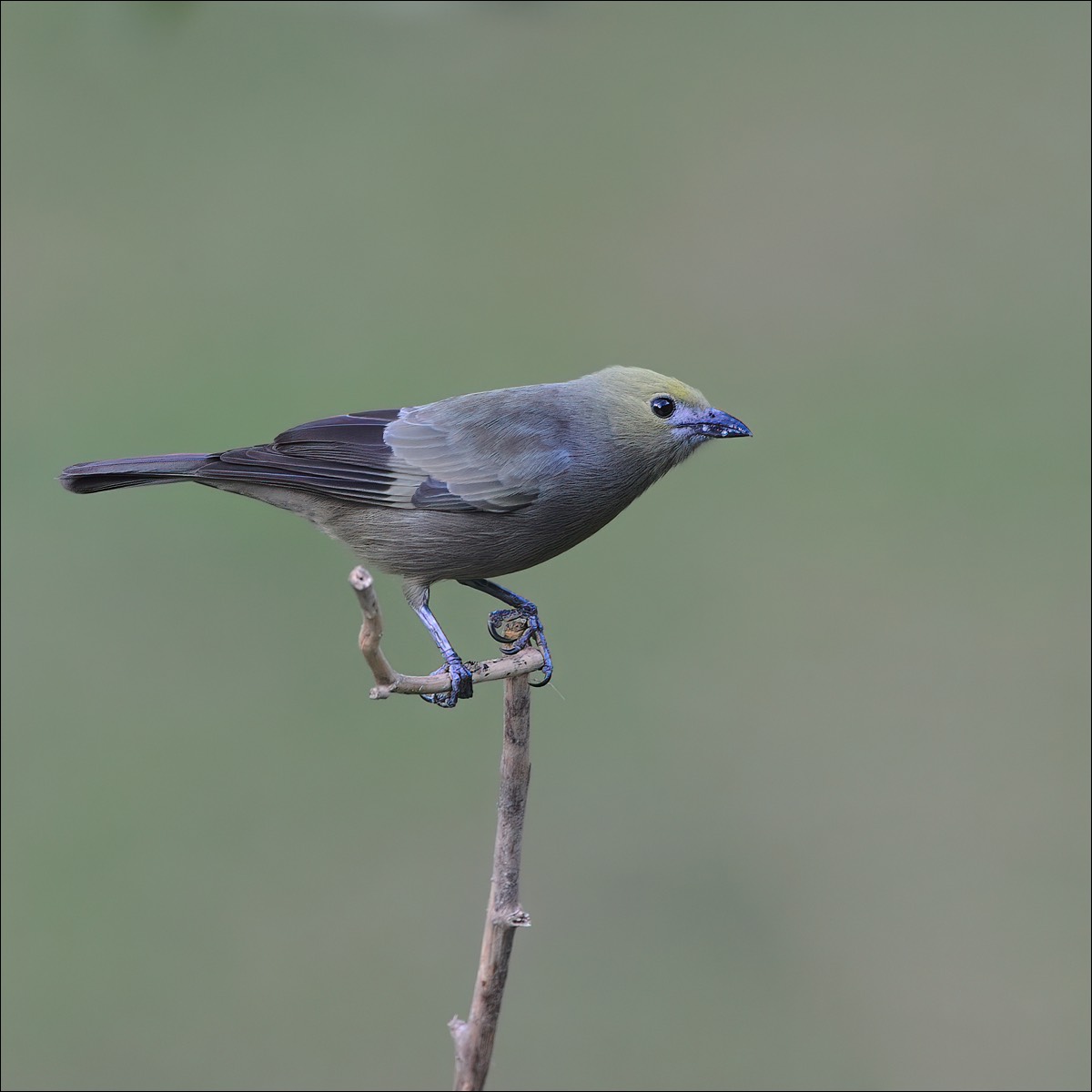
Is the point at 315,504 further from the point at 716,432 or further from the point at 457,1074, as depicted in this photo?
the point at 457,1074

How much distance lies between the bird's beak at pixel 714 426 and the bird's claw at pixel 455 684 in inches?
42.8

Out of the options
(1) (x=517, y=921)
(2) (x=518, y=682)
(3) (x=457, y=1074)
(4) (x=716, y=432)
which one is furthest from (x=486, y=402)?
(3) (x=457, y=1074)

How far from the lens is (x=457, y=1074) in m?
3.86

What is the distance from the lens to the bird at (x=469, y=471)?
13.5ft

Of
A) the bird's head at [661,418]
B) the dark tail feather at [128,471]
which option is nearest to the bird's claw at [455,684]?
the bird's head at [661,418]

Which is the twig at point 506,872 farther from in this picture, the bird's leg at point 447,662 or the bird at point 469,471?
the bird at point 469,471

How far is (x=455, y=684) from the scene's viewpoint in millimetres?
3898

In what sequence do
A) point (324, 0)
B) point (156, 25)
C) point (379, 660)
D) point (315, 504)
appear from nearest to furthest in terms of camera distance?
point (379, 660) → point (315, 504) → point (156, 25) → point (324, 0)

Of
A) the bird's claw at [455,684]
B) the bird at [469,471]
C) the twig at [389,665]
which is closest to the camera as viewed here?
the twig at [389,665]

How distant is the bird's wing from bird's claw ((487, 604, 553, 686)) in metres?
0.49

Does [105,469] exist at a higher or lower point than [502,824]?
higher

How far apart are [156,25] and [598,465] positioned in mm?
7823

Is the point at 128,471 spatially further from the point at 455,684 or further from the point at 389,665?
the point at 389,665

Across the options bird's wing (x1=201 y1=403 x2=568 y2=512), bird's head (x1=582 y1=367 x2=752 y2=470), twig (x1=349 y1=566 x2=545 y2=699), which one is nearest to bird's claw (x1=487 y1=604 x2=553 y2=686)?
twig (x1=349 y1=566 x2=545 y2=699)
